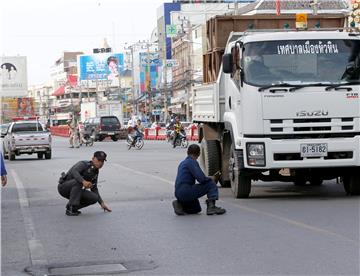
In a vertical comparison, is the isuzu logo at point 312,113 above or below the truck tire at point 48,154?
above

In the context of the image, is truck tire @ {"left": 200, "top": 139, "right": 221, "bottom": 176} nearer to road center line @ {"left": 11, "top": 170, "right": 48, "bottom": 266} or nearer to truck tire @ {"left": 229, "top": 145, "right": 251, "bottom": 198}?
truck tire @ {"left": 229, "top": 145, "right": 251, "bottom": 198}

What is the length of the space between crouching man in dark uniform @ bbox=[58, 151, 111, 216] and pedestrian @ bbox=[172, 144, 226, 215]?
1356 millimetres

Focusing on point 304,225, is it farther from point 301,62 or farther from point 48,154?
point 48,154

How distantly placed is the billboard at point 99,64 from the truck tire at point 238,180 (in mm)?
→ 130756

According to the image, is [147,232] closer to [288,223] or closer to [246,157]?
[288,223]

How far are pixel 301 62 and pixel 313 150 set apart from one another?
1.57 metres

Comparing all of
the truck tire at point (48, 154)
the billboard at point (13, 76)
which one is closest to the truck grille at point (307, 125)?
the truck tire at point (48, 154)

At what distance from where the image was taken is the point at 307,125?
48.7ft

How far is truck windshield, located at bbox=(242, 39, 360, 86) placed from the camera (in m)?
14.9

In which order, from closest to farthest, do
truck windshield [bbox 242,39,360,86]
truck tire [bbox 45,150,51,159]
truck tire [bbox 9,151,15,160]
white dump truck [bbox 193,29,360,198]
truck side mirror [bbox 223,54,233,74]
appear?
white dump truck [bbox 193,29,360,198] < truck windshield [bbox 242,39,360,86] < truck side mirror [bbox 223,54,233,74] < truck tire [bbox 45,150,51,159] < truck tire [bbox 9,151,15,160]

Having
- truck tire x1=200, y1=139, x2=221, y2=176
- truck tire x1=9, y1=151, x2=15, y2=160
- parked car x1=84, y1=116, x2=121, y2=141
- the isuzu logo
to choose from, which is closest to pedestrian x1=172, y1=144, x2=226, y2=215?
the isuzu logo

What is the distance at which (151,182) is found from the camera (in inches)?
829

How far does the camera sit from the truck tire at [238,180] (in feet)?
50.8

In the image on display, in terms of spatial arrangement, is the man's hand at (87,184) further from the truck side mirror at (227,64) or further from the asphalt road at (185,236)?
the truck side mirror at (227,64)
